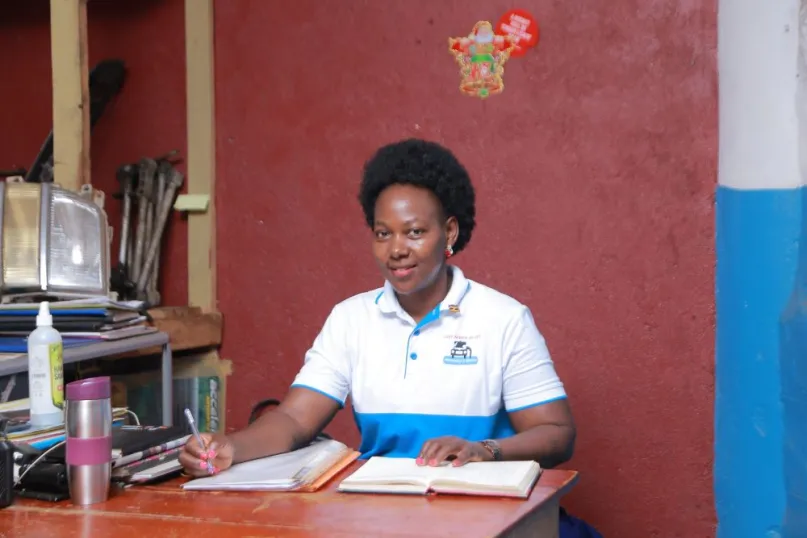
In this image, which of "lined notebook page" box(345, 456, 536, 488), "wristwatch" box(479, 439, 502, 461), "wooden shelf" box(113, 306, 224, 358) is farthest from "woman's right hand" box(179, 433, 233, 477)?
"wooden shelf" box(113, 306, 224, 358)

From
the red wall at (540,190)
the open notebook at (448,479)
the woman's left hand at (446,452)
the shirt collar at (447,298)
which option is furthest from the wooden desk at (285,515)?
the red wall at (540,190)

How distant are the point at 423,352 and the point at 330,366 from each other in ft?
0.83

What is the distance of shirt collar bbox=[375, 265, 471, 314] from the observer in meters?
2.43

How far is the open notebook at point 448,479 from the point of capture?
1.70 m

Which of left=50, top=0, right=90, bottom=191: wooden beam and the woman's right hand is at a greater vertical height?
left=50, top=0, right=90, bottom=191: wooden beam

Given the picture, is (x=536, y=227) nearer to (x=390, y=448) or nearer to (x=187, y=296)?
(x=390, y=448)

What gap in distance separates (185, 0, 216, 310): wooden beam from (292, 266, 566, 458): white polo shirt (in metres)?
1.57

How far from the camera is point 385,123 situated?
3.61 m

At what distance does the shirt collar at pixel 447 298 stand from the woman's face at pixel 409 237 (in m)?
0.04

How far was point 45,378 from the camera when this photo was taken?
2.23 metres

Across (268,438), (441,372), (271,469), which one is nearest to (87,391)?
(271,469)

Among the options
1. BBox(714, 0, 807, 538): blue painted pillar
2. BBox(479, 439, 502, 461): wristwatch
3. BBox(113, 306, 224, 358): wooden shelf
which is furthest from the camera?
BBox(113, 306, 224, 358): wooden shelf

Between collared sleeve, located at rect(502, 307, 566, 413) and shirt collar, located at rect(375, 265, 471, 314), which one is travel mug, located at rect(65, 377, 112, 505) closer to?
shirt collar, located at rect(375, 265, 471, 314)

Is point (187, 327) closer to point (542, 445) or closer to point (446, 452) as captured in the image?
point (542, 445)
